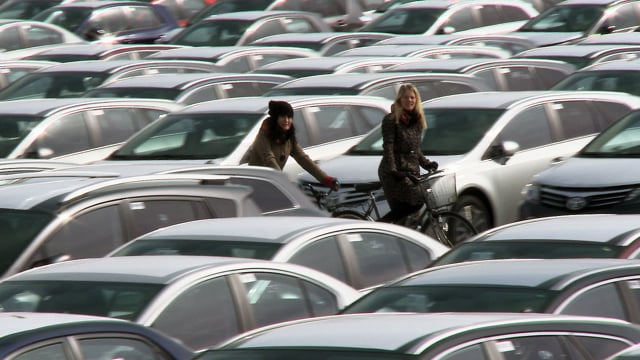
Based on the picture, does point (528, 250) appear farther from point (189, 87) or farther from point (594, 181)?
point (189, 87)

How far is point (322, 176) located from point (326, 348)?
795cm

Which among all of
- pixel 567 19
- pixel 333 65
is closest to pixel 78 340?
pixel 333 65

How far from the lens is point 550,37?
24.9 meters

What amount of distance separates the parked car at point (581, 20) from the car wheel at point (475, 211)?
11.1 metres

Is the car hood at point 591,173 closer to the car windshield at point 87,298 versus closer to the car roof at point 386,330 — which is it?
the car windshield at point 87,298

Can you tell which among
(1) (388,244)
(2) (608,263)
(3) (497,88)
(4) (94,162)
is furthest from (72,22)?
(2) (608,263)

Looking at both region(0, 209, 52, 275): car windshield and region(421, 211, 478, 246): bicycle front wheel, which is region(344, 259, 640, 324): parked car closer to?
region(0, 209, 52, 275): car windshield

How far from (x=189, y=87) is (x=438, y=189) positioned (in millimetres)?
5908

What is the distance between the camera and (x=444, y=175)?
500 inches

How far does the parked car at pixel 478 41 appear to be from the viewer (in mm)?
23859

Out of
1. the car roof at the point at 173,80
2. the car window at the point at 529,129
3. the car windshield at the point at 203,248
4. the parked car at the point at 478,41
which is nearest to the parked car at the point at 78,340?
the car windshield at the point at 203,248

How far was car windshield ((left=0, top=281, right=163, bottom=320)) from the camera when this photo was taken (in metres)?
7.09

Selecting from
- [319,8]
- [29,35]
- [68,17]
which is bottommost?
[319,8]

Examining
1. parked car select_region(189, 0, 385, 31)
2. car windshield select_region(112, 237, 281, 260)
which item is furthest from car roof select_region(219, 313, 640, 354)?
parked car select_region(189, 0, 385, 31)
